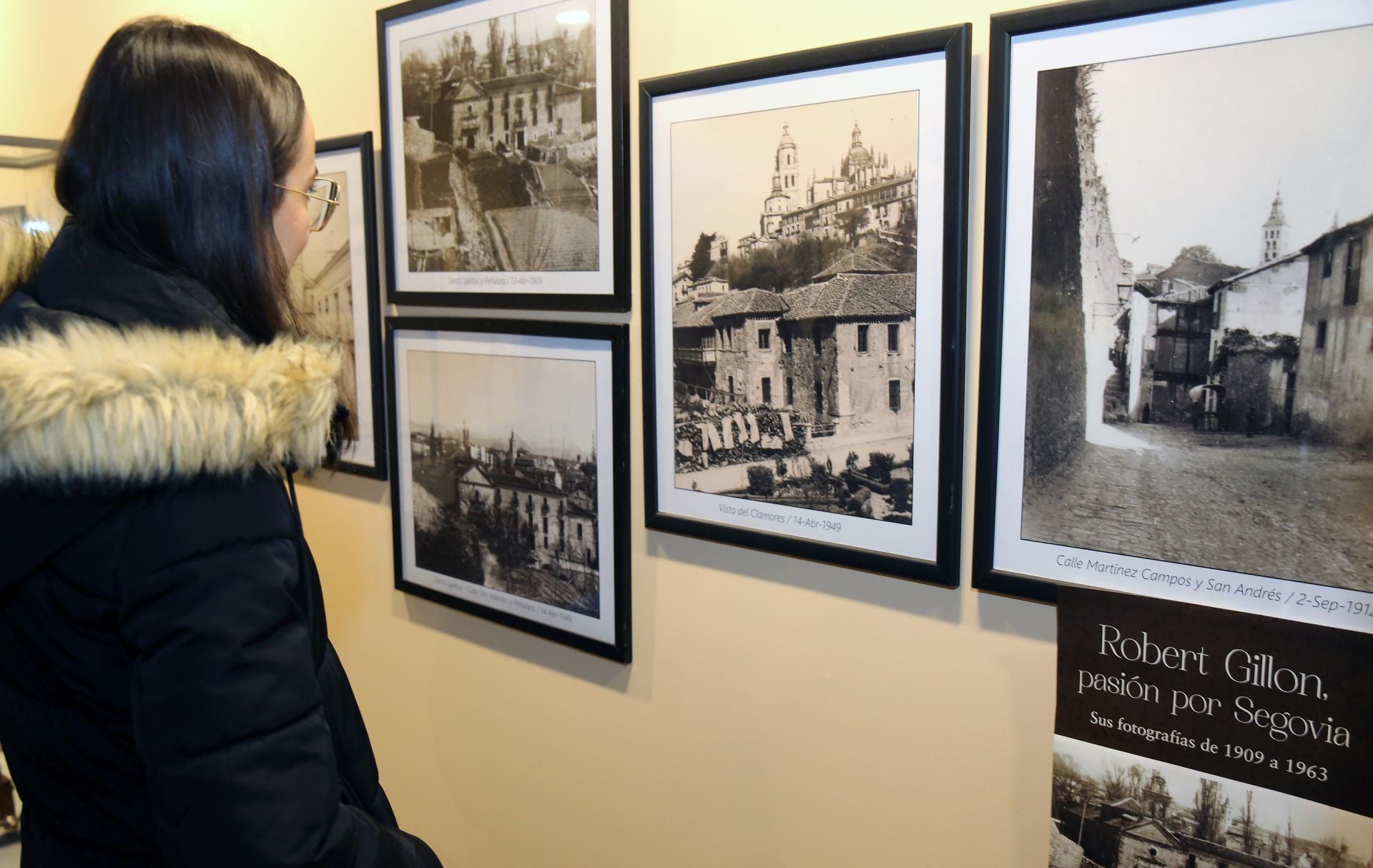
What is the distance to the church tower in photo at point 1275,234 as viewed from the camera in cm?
86

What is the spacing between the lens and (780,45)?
3.84ft

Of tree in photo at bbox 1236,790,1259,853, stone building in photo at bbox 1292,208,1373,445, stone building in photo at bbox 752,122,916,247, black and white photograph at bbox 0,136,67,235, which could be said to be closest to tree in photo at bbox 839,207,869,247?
stone building in photo at bbox 752,122,916,247

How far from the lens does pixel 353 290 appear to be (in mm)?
1783

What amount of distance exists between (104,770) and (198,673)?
213 mm

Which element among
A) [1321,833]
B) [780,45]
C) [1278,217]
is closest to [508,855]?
[1321,833]

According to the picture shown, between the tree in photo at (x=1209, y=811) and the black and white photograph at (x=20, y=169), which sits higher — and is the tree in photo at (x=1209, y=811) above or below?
below

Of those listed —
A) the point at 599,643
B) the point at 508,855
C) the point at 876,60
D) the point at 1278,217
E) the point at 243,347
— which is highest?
the point at 876,60

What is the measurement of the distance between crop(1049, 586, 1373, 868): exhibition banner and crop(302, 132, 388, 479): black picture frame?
4.36 feet

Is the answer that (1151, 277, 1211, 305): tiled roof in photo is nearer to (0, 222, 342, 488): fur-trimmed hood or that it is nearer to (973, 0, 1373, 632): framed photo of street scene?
(973, 0, 1373, 632): framed photo of street scene

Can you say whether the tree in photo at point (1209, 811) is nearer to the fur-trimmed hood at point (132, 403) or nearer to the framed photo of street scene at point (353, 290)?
the fur-trimmed hood at point (132, 403)

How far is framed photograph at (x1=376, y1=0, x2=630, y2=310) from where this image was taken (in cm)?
135

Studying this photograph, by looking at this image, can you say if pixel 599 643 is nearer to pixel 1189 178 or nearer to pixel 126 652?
pixel 126 652

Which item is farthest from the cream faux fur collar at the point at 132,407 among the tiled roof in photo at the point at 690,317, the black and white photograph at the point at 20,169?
the black and white photograph at the point at 20,169

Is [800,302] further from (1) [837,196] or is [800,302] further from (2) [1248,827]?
(2) [1248,827]
